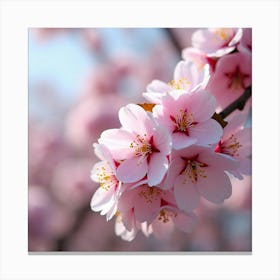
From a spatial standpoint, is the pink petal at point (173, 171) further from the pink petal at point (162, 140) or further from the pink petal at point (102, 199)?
the pink petal at point (102, 199)

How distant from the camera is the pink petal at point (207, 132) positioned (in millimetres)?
1101

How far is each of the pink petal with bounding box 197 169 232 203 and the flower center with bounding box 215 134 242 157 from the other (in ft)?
0.21

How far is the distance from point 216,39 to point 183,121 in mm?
555

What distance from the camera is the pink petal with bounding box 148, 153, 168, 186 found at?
3.51 feet

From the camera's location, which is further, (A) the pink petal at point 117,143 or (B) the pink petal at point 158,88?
(B) the pink petal at point 158,88

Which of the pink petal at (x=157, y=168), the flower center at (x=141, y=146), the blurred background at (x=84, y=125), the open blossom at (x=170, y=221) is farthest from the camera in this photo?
the blurred background at (x=84, y=125)

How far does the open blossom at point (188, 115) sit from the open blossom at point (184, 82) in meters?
0.04

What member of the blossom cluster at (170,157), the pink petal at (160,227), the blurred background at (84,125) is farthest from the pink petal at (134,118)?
the blurred background at (84,125)

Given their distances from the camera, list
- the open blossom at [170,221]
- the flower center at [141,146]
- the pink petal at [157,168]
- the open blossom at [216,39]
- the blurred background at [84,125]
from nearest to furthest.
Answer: the pink petal at [157,168] < the flower center at [141,146] < the open blossom at [170,221] < the open blossom at [216,39] < the blurred background at [84,125]

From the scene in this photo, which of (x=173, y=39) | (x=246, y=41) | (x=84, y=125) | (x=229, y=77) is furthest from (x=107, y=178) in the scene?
(x=84, y=125)

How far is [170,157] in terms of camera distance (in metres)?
1.12

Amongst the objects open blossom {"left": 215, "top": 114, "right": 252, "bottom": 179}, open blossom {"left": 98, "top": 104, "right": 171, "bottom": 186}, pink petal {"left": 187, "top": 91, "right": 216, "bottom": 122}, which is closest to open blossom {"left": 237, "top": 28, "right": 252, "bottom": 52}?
open blossom {"left": 215, "top": 114, "right": 252, "bottom": 179}

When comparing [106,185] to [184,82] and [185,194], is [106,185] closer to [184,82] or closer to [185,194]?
[185,194]
